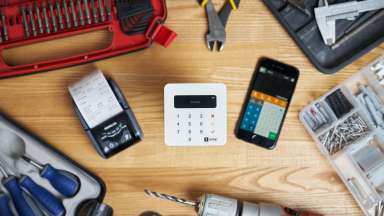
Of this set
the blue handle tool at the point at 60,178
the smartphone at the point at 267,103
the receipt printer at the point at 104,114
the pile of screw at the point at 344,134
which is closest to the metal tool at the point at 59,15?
the receipt printer at the point at 104,114

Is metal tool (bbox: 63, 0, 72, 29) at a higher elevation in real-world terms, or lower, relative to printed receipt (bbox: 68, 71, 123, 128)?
higher

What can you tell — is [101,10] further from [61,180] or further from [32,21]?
[61,180]

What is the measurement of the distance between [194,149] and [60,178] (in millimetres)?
219

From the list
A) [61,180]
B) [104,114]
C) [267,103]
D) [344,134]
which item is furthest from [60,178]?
[344,134]

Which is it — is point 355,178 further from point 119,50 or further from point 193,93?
point 119,50

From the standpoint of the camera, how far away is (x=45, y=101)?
77cm

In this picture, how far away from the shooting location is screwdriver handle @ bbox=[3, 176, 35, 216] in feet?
2.43

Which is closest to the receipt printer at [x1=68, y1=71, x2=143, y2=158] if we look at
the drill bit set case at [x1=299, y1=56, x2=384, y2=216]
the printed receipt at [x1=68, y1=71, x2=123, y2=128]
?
the printed receipt at [x1=68, y1=71, x2=123, y2=128]

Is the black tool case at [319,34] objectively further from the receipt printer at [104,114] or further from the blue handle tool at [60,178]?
the blue handle tool at [60,178]

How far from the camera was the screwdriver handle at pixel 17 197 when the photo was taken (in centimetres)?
74

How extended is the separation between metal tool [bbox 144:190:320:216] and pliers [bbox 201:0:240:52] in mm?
242

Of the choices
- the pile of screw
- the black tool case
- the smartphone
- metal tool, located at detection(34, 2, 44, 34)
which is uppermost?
metal tool, located at detection(34, 2, 44, 34)

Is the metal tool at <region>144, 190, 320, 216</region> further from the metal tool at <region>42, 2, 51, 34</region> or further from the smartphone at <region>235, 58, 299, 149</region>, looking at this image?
the metal tool at <region>42, 2, 51, 34</region>

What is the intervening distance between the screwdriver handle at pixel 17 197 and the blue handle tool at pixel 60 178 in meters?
0.04
